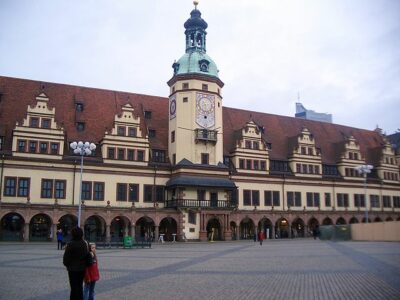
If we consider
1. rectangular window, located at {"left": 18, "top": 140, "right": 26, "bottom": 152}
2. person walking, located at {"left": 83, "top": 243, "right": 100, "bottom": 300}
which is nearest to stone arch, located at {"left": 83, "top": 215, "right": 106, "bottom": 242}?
rectangular window, located at {"left": 18, "top": 140, "right": 26, "bottom": 152}

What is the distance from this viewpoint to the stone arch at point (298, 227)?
66.7 m

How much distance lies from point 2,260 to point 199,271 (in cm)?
1180

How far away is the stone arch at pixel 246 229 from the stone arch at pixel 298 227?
6.84 m

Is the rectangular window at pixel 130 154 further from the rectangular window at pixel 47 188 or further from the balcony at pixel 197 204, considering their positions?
the rectangular window at pixel 47 188

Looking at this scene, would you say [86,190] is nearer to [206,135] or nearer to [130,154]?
[130,154]

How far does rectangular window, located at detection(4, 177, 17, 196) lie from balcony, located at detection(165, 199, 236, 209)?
1702 centimetres

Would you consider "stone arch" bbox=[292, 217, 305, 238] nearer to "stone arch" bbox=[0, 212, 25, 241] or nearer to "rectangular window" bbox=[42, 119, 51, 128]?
"rectangular window" bbox=[42, 119, 51, 128]

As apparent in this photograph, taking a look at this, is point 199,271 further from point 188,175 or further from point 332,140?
point 332,140

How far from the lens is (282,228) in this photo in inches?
2613

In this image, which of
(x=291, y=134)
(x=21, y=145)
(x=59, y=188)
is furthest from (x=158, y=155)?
(x=291, y=134)

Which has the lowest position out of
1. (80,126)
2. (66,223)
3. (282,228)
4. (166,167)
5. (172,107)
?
(282,228)

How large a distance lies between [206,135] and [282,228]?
61.6 ft

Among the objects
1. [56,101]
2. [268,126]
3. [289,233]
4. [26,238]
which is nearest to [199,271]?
[26,238]

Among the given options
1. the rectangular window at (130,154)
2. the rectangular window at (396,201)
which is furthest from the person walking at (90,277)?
the rectangular window at (396,201)
